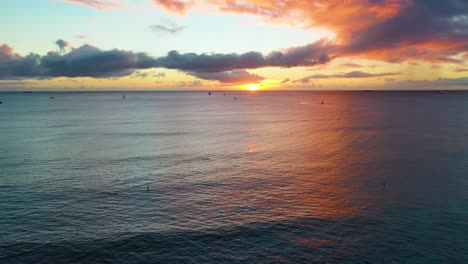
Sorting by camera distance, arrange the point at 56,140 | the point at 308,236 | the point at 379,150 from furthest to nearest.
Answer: the point at 56,140
the point at 379,150
the point at 308,236

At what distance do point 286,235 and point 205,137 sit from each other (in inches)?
3068

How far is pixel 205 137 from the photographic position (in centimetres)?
11875

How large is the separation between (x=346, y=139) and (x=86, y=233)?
91979mm

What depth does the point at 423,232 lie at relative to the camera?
44.0 metres

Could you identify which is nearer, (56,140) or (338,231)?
(338,231)

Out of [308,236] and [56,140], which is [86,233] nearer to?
[308,236]

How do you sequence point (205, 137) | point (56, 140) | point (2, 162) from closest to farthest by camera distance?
point (2, 162) < point (56, 140) < point (205, 137)

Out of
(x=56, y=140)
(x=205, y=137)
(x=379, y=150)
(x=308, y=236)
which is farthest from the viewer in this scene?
(x=205, y=137)

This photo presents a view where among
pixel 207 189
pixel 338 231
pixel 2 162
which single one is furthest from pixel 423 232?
pixel 2 162

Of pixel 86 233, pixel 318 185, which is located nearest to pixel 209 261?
pixel 86 233

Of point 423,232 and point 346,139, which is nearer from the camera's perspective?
point 423,232

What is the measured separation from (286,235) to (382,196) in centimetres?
2319

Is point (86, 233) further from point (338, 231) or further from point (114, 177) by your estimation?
point (338, 231)

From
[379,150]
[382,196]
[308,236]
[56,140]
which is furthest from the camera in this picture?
[56,140]
